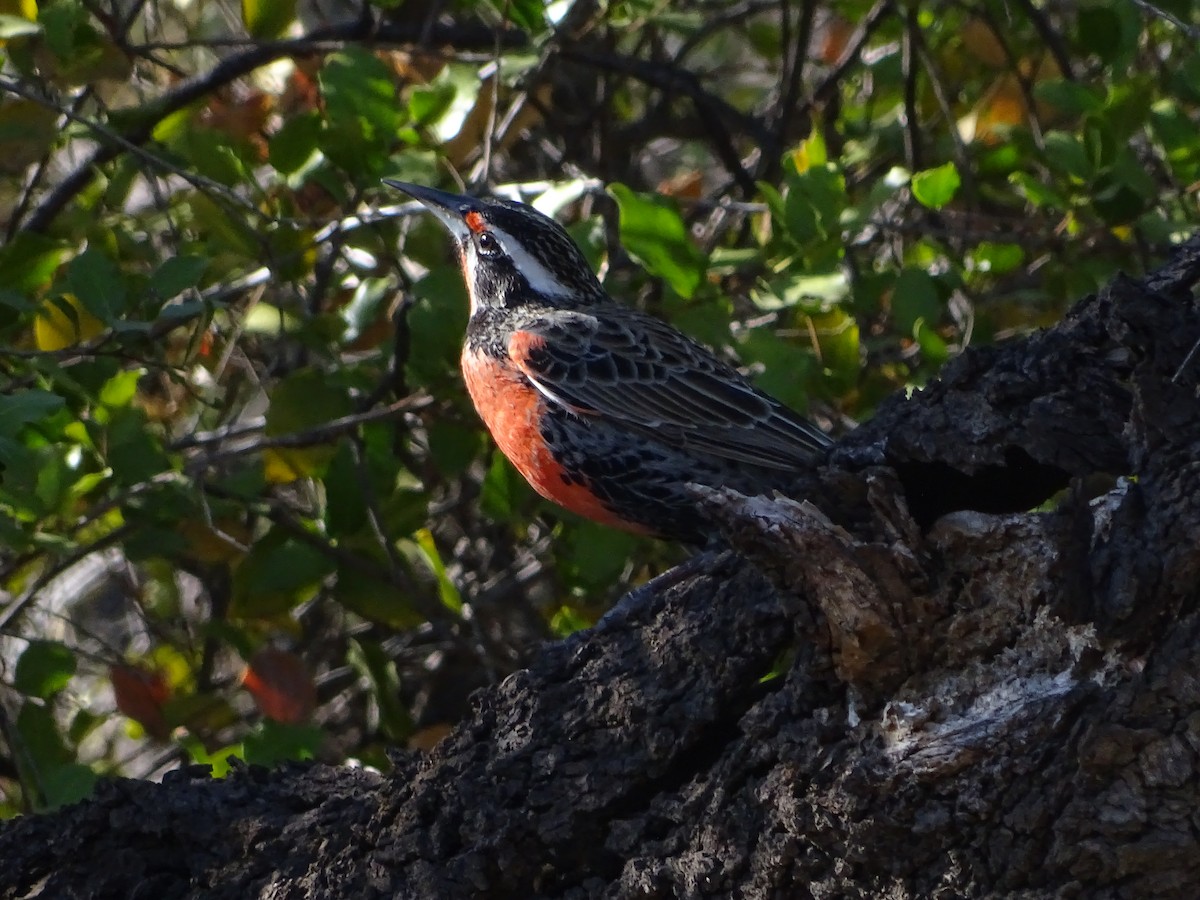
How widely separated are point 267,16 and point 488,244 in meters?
0.99

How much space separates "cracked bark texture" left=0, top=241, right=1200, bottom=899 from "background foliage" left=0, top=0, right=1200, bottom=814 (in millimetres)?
1174

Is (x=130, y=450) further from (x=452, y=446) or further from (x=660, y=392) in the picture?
(x=660, y=392)

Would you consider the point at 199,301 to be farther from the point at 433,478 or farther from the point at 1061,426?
A: the point at 1061,426

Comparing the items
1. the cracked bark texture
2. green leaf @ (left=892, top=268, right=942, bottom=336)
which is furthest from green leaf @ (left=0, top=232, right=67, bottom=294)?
green leaf @ (left=892, top=268, right=942, bottom=336)

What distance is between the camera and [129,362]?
4.26 meters

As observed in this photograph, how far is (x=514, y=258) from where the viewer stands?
5047mm

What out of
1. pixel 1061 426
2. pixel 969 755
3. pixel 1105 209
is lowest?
pixel 969 755

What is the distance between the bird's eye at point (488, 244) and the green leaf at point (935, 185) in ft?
4.69

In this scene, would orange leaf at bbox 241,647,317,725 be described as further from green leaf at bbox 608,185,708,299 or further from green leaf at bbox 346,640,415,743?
green leaf at bbox 608,185,708,299

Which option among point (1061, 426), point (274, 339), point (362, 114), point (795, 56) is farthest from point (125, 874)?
point (795, 56)

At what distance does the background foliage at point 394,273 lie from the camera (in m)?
4.22

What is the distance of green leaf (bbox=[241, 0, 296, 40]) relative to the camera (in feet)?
15.2

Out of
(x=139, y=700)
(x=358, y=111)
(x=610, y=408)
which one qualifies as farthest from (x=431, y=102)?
(x=139, y=700)

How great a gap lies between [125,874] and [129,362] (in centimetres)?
167
